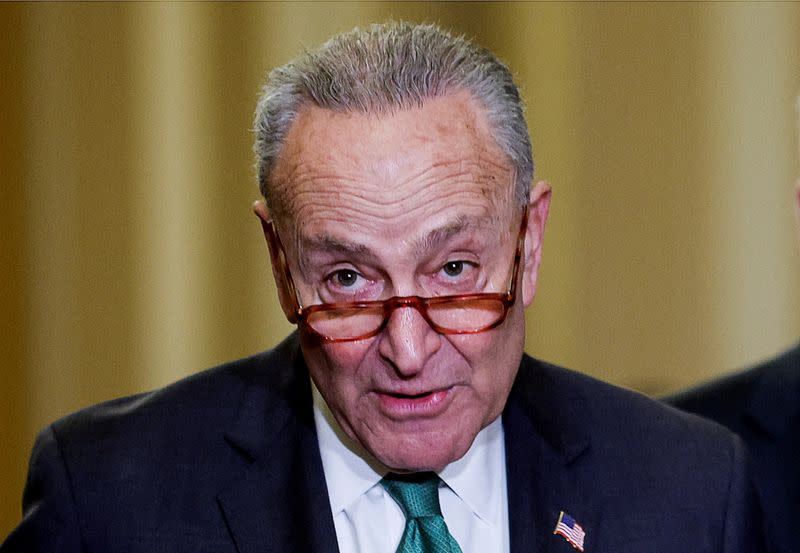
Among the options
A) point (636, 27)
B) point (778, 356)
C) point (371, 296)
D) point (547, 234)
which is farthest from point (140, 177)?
point (371, 296)

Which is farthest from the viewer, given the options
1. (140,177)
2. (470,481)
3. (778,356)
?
(140,177)

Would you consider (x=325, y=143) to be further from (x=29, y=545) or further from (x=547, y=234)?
(x=547, y=234)

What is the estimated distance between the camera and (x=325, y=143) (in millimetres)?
2004

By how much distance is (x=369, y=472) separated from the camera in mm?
2230

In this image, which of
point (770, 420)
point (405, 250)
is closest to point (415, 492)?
point (405, 250)

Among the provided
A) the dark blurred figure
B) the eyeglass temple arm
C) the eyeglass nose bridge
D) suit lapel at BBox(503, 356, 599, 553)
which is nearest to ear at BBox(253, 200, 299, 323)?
the eyeglass temple arm

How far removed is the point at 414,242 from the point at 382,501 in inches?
20.2

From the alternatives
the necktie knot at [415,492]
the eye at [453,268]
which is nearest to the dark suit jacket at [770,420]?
the necktie knot at [415,492]

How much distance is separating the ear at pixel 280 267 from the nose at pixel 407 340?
18cm

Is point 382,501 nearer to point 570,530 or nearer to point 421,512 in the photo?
point 421,512

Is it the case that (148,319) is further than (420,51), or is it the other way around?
(148,319)

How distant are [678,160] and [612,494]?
8.11 ft

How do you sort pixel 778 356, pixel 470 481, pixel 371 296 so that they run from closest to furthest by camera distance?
pixel 371 296 → pixel 470 481 → pixel 778 356

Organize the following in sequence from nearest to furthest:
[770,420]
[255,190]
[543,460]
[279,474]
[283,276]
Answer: [283,276] → [279,474] → [543,460] → [770,420] → [255,190]
